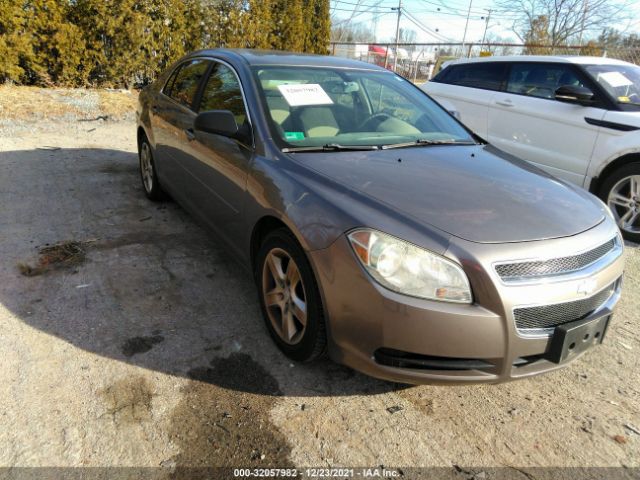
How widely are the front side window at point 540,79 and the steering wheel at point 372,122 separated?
Answer: 3.07 metres

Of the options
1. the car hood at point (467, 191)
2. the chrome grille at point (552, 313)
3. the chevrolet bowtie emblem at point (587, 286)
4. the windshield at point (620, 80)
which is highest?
the windshield at point (620, 80)

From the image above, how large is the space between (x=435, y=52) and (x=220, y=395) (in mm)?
30264

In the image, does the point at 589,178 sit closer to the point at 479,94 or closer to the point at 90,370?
the point at 479,94

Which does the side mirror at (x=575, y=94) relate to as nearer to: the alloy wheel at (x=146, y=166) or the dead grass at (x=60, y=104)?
the alloy wheel at (x=146, y=166)

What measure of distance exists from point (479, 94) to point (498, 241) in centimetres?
482

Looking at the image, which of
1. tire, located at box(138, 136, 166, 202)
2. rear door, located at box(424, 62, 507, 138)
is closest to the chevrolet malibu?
tire, located at box(138, 136, 166, 202)

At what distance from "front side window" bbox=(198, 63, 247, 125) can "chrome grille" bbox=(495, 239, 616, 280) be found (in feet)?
6.17

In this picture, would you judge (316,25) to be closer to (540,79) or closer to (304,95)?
(540,79)

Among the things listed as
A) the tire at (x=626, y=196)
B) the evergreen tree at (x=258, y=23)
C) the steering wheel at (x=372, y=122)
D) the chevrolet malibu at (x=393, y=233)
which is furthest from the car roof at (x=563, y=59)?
the evergreen tree at (x=258, y=23)

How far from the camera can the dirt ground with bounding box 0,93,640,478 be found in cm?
212

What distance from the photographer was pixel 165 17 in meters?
10.8

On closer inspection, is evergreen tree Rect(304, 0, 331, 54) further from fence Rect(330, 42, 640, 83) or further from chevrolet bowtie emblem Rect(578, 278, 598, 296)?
chevrolet bowtie emblem Rect(578, 278, 598, 296)

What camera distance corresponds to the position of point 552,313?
2.07 m

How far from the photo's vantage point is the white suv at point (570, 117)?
4.82 metres
